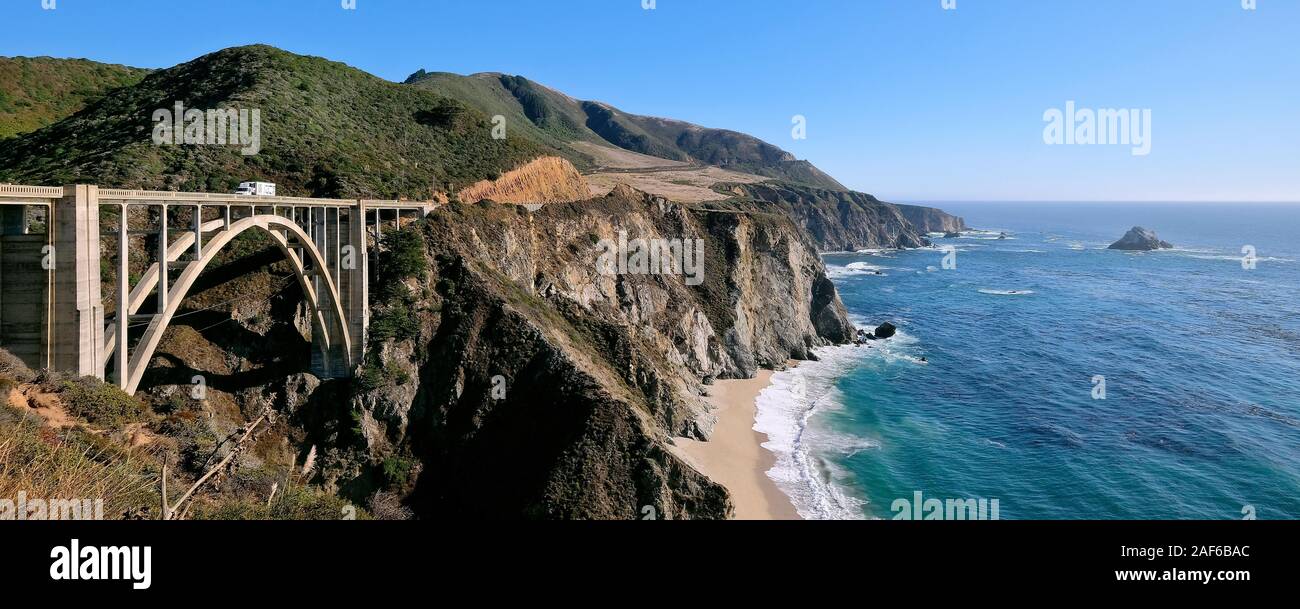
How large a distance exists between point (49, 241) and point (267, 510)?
8.01 m

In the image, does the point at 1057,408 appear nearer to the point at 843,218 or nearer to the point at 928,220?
the point at 843,218

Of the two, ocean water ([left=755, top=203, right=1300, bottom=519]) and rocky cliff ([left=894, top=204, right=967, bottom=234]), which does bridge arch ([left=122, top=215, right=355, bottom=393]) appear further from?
rocky cliff ([left=894, top=204, right=967, bottom=234])

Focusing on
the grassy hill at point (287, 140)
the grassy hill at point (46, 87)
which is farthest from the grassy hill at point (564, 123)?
the grassy hill at point (287, 140)

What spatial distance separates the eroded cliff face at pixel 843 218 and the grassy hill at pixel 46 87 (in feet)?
317

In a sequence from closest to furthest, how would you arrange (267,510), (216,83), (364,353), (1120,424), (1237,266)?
1. (267,510)
2. (364,353)
3. (1120,424)
4. (216,83)
5. (1237,266)

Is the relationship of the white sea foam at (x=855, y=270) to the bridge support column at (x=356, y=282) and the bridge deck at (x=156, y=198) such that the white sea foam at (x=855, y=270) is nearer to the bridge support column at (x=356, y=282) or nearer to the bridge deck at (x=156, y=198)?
the bridge support column at (x=356, y=282)

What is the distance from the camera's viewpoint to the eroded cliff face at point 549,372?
85.1 ft

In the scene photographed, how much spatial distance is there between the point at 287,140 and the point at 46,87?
3269cm

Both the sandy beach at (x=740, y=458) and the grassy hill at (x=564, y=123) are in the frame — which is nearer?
the sandy beach at (x=740, y=458)

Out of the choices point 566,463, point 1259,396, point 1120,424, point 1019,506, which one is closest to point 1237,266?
point 1259,396

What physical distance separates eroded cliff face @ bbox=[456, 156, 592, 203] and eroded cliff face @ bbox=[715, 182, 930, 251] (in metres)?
78.1
